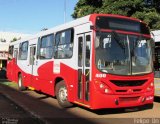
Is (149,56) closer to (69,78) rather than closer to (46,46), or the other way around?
(69,78)

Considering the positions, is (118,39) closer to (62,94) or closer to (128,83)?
(128,83)

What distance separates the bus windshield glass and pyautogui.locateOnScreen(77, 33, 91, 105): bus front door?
0.51 m

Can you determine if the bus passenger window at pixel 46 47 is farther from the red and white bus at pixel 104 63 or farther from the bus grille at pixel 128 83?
the bus grille at pixel 128 83

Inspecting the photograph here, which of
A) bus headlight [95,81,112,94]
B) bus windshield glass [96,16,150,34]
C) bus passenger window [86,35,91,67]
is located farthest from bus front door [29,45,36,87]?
bus headlight [95,81,112,94]

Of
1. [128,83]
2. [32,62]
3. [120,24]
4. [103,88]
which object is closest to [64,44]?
[120,24]

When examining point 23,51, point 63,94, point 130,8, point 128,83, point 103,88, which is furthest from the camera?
point 130,8

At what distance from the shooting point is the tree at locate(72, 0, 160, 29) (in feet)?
84.3

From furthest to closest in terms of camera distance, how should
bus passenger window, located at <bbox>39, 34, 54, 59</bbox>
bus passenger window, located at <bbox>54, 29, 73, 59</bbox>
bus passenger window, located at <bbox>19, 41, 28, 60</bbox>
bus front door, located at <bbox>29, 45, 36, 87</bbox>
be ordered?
1. bus passenger window, located at <bbox>19, 41, 28, 60</bbox>
2. bus front door, located at <bbox>29, 45, 36, 87</bbox>
3. bus passenger window, located at <bbox>39, 34, 54, 59</bbox>
4. bus passenger window, located at <bbox>54, 29, 73, 59</bbox>

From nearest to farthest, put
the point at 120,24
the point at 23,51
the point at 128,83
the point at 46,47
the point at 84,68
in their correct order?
the point at 128,83
the point at 84,68
the point at 120,24
the point at 46,47
the point at 23,51

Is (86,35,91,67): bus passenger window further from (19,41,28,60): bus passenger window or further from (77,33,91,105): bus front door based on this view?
(19,41,28,60): bus passenger window

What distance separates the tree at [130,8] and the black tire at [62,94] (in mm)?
14624

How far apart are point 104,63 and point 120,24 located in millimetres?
1406

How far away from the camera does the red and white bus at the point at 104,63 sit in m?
9.80

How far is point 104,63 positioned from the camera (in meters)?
9.82
